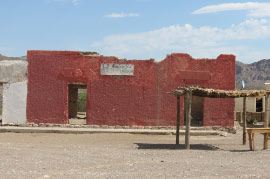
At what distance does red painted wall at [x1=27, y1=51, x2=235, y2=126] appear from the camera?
18578 millimetres

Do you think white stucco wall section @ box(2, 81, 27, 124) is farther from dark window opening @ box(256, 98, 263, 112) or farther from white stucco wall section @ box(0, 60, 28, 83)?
dark window opening @ box(256, 98, 263, 112)

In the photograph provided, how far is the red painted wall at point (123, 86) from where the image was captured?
1858 cm

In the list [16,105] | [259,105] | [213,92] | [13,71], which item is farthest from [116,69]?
[259,105]

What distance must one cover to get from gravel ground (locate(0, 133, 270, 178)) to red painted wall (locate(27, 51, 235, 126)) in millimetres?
3243

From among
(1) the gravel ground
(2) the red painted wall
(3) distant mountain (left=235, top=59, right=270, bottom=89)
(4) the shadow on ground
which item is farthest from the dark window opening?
(3) distant mountain (left=235, top=59, right=270, bottom=89)

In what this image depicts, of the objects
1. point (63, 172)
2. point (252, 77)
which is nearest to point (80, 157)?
point (63, 172)

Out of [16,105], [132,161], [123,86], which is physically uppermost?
[123,86]

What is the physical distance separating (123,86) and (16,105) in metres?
4.64

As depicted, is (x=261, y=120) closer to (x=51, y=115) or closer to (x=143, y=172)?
(x=51, y=115)

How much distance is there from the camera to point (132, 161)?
33.9 ft

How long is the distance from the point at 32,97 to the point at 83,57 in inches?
109

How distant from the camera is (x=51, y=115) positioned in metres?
18.6

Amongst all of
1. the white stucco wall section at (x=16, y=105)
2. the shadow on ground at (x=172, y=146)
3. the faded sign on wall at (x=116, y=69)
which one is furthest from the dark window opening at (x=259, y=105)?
the white stucco wall section at (x=16, y=105)

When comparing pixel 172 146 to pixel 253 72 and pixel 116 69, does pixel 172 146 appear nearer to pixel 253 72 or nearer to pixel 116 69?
pixel 116 69
